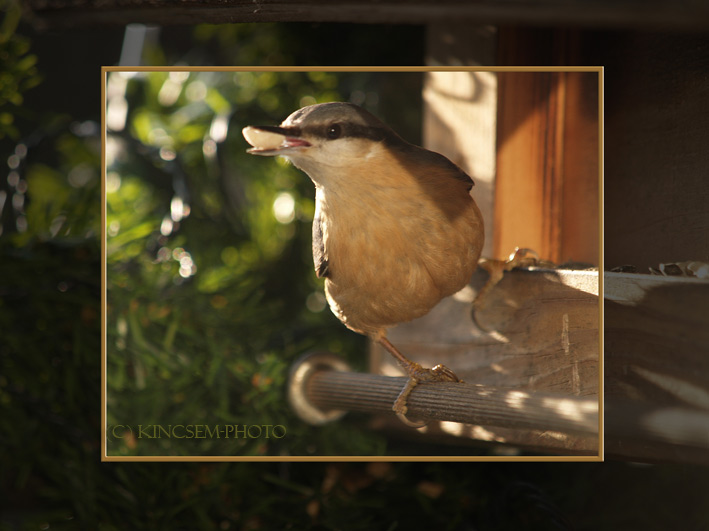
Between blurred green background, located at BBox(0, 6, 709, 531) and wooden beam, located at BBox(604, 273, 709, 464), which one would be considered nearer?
wooden beam, located at BBox(604, 273, 709, 464)

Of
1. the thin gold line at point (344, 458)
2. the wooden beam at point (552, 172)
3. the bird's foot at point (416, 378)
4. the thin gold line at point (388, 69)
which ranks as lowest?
the thin gold line at point (344, 458)

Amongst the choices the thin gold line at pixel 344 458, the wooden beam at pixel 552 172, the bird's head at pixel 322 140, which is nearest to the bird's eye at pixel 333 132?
the bird's head at pixel 322 140

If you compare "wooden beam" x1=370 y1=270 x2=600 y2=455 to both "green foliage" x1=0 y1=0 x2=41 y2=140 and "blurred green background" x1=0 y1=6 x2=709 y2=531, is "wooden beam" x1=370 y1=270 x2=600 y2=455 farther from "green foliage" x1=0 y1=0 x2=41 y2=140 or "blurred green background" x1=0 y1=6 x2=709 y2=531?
"green foliage" x1=0 y1=0 x2=41 y2=140

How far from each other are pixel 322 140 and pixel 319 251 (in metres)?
0.07

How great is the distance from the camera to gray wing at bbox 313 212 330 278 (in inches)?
14.8

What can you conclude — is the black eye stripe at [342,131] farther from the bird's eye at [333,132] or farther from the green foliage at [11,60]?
the green foliage at [11,60]

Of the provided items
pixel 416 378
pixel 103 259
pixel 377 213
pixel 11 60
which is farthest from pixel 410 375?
pixel 11 60

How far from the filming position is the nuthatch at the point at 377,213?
1.15 feet

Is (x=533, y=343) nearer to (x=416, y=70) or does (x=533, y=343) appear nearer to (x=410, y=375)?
(x=410, y=375)

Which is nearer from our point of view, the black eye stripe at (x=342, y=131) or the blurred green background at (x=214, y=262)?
the black eye stripe at (x=342, y=131)

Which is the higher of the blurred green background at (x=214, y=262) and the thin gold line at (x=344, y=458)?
the blurred green background at (x=214, y=262)

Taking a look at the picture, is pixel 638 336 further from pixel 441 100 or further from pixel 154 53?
pixel 154 53

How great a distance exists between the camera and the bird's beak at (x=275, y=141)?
1.14ft

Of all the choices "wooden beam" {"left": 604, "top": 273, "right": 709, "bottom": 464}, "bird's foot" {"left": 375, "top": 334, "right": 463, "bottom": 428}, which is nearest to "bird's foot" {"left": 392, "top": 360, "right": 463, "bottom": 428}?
"bird's foot" {"left": 375, "top": 334, "right": 463, "bottom": 428}
